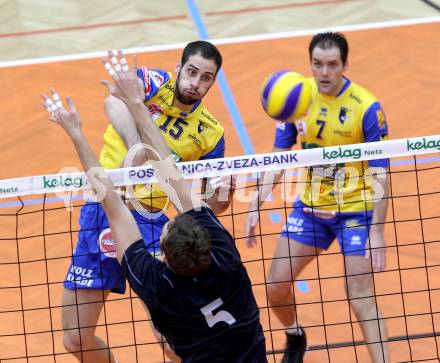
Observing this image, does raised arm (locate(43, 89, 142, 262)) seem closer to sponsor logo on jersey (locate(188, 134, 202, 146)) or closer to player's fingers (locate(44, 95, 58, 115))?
player's fingers (locate(44, 95, 58, 115))

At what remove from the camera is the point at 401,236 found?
349 inches

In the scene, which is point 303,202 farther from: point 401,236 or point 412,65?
point 412,65

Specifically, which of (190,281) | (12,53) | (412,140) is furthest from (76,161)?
(190,281)

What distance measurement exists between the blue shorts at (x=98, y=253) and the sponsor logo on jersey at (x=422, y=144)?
5.54 feet

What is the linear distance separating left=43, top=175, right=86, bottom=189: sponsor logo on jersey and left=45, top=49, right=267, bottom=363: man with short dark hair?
0.65 m

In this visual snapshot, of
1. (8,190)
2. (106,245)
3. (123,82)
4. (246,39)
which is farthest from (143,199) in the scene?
(246,39)

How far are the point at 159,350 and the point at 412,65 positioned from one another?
5.60 meters

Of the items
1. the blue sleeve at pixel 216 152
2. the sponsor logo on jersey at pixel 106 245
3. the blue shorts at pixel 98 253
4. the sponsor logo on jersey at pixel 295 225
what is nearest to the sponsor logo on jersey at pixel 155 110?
the blue sleeve at pixel 216 152

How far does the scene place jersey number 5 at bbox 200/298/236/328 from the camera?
16.2ft

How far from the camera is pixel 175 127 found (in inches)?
267

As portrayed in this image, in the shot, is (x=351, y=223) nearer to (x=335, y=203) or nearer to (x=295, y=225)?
(x=335, y=203)

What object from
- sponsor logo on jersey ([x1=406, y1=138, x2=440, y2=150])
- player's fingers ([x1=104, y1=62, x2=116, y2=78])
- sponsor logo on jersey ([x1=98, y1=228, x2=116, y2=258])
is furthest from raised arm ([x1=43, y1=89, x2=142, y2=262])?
sponsor logo on jersey ([x1=406, y1=138, x2=440, y2=150])

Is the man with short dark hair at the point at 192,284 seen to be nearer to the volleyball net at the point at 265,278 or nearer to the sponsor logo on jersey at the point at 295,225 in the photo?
the volleyball net at the point at 265,278

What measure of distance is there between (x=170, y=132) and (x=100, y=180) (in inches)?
58.4
